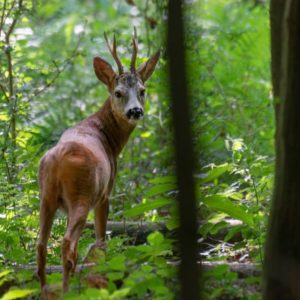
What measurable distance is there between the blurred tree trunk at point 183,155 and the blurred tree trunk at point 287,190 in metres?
0.93

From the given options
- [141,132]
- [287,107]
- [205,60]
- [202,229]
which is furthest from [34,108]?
[287,107]

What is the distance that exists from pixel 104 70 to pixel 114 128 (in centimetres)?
69

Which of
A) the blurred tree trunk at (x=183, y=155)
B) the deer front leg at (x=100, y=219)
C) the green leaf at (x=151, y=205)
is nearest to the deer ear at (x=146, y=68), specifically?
the deer front leg at (x=100, y=219)

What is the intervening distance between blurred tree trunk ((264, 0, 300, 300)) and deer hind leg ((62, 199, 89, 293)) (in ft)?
7.39

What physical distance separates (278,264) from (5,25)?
637 cm

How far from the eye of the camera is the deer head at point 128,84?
283 inches

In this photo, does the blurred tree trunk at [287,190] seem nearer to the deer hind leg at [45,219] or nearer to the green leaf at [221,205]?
the green leaf at [221,205]

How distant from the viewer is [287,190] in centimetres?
295

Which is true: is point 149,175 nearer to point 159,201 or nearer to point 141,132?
point 141,132

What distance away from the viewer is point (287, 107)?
2908mm

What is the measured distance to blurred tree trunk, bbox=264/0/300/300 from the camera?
287 cm

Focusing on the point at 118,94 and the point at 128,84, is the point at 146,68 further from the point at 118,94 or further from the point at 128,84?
the point at 118,94

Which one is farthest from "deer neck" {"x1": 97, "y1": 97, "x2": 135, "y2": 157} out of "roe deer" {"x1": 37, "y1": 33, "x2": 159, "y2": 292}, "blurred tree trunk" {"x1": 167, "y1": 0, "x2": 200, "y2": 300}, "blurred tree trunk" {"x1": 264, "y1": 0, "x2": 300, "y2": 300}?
"blurred tree trunk" {"x1": 167, "y1": 0, "x2": 200, "y2": 300}

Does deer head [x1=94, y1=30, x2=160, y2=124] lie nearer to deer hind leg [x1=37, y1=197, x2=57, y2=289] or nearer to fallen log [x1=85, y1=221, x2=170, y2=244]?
fallen log [x1=85, y1=221, x2=170, y2=244]
